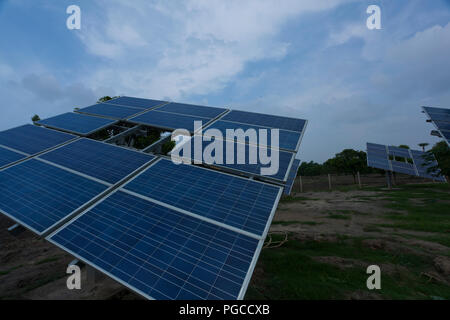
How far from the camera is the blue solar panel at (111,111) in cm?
1317

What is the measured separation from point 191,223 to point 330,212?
53.4ft

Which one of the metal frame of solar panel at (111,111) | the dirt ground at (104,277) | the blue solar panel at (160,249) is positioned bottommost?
the dirt ground at (104,277)

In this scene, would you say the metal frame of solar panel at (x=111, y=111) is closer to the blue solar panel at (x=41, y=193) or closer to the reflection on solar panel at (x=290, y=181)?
the blue solar panel at (x=41, y=193)

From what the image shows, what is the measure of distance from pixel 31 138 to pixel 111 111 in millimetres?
4563

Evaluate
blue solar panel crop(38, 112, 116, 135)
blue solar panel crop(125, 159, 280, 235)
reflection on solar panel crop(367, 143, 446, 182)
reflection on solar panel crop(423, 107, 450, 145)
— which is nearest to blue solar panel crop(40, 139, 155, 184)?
blue solar panel crop(125, 159, 280, 235)

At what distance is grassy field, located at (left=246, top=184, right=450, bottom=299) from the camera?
6.70 meters

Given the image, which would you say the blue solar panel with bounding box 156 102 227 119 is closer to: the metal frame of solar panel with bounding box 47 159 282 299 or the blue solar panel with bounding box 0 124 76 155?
the blue solar panel with bounding box 0 124 76 155

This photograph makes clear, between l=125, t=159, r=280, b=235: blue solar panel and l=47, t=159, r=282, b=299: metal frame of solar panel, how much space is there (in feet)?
0.21

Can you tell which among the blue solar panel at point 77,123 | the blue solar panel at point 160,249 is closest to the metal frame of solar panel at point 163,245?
the blue solar panel at point 160,249

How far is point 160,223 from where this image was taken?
5555mm

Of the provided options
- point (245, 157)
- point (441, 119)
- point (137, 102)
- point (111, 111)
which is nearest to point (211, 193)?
point (245, 157)

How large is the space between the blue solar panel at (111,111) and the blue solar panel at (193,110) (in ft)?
6.60

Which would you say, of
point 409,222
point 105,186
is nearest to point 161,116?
point 105,186
